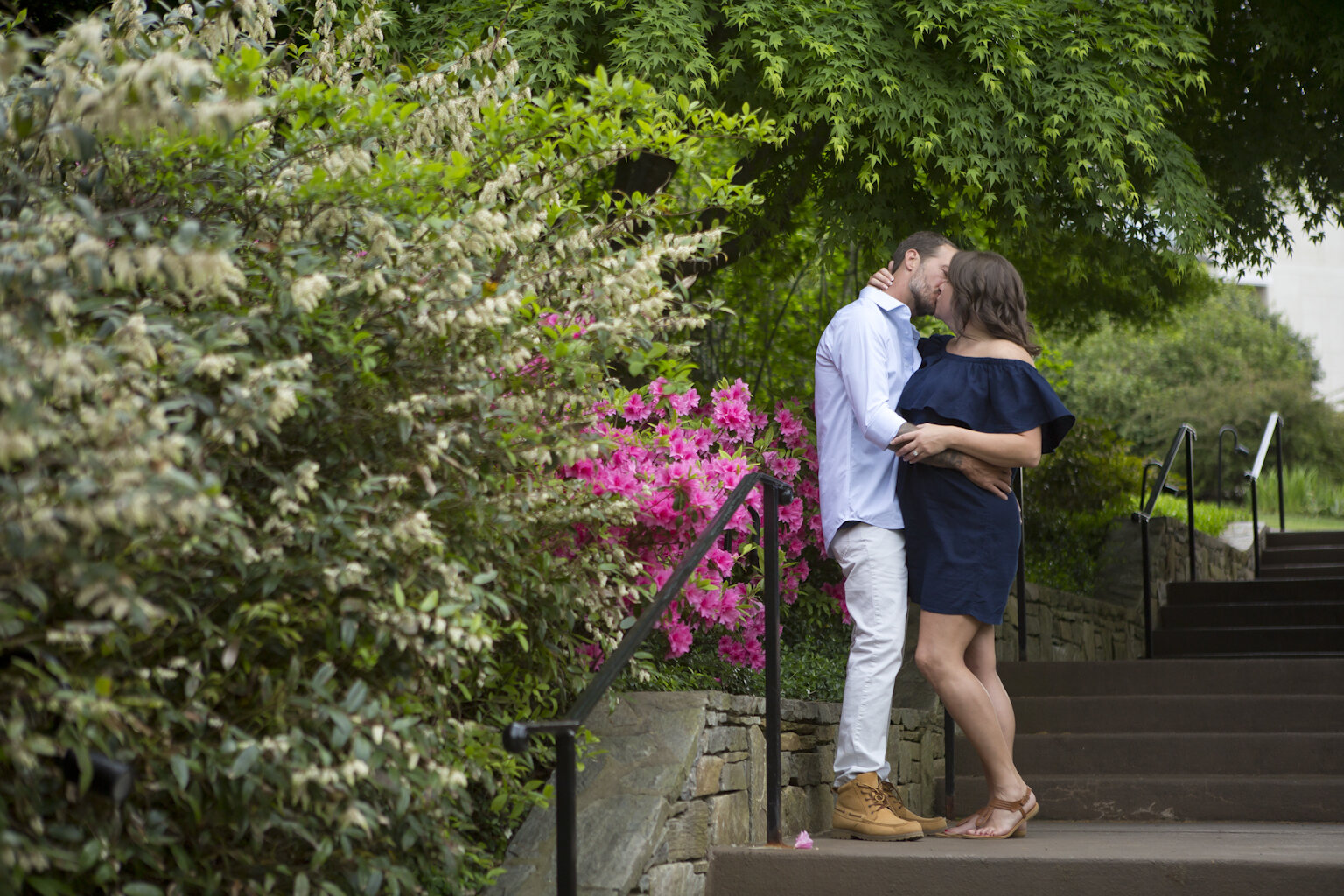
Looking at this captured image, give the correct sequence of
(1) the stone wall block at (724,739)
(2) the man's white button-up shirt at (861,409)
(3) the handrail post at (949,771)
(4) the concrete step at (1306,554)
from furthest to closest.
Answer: (4) the concrete step at (1306,554), (3) the handrail post at (949,771), (2) the man's white button-up shirt at (861,409), (1) the stone wall block at (724,739)

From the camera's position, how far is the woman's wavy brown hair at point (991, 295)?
11.2 ft

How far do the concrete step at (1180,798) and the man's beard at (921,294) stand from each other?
5.92ft

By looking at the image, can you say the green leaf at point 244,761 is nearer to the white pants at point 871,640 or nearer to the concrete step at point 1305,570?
the white pants at point 871,640

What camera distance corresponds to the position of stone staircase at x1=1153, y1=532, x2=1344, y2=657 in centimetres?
665

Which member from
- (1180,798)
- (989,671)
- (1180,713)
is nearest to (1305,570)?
(1180,713)

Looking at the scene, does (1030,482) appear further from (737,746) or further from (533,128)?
(533,128)

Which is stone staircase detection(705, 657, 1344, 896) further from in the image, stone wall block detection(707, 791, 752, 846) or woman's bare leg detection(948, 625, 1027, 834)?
woman's bare leg detection(948, 625, 1027, 834)

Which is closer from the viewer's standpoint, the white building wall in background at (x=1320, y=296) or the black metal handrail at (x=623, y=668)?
the black metal handrail at (x=623, y=668)

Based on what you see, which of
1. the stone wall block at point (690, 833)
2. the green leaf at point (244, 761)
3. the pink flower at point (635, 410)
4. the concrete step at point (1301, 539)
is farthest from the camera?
the concrete step at point (1301, 539)

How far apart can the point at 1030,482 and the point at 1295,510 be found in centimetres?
942

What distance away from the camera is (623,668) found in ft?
9.21

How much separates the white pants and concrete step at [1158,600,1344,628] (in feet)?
14.7

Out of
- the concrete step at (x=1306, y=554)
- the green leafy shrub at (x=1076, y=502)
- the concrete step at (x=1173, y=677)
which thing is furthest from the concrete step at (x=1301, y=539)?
the concrete step at (x=1173, y=677)

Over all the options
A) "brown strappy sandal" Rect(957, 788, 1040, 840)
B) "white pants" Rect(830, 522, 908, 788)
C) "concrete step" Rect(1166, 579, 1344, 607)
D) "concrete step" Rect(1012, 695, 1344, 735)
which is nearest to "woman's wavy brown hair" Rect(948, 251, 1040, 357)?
"white pants" Rect(830, 522, 908, 788)
